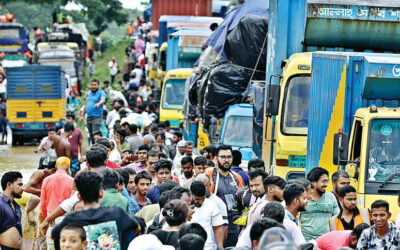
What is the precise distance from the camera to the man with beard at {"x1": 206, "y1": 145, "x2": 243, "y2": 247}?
32.1ft

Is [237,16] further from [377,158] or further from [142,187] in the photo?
[142,187]

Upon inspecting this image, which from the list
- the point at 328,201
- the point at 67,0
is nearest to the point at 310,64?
the point at 328,201

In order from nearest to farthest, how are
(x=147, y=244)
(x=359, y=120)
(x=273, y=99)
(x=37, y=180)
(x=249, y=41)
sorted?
(x=147, y=244)
(x=359, y=120)
(x=37, y=180)
(x=273, y=99)
(x=249, y=41)

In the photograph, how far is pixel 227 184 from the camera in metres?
10.1

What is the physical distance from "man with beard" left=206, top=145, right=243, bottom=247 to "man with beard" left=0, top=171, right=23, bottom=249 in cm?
227

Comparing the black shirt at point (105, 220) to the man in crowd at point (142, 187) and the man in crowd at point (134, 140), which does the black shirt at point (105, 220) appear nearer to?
the man in crowd at point (142, 187)

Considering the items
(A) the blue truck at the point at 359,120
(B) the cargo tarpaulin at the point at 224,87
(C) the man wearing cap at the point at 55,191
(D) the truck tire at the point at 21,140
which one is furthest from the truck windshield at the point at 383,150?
(D) the truck tire at the point at 21,140

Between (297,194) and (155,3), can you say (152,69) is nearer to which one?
(155,3)

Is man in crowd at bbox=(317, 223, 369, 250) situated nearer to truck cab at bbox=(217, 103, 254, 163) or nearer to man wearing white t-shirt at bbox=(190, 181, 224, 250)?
man wearing white t-shirt at bbox=(190, 181, 224, 250)

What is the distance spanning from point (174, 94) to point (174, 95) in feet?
0.11

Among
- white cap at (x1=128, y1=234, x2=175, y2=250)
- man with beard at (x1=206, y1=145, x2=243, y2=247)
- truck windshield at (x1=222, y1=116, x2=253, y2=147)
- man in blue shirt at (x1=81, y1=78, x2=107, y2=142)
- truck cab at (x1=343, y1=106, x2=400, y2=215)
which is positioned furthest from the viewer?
man in blue shirt at (x1=81, y1=78, x2=107, y2=142)

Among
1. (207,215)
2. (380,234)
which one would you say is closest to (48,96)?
(207,215)

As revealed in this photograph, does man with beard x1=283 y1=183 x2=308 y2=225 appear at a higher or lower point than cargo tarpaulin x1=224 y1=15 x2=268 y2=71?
lower

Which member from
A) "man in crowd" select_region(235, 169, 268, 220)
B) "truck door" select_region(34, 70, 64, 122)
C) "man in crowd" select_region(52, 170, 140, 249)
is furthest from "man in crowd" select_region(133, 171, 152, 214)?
"truck door" select_region(34, 70, 64, 122)
